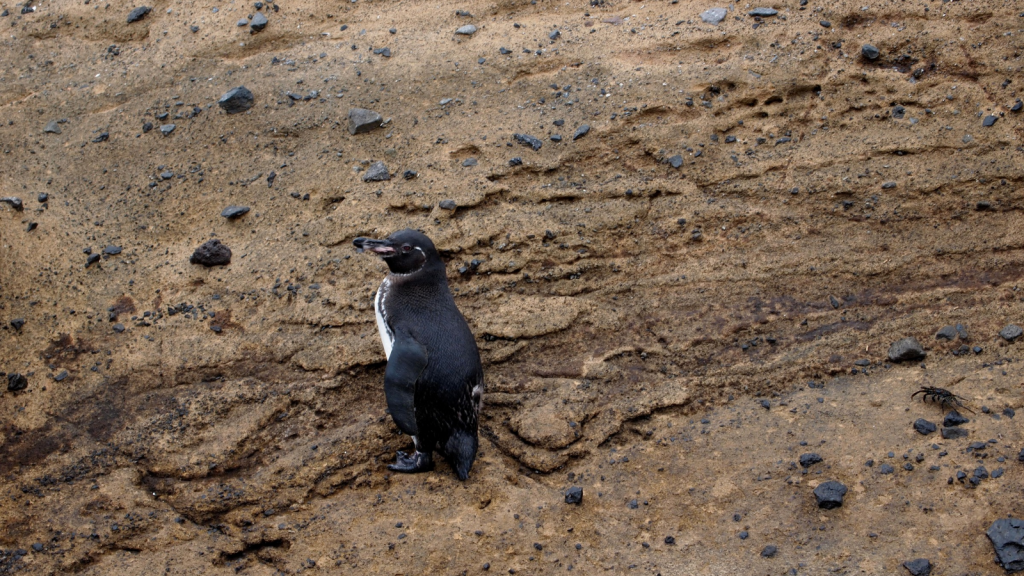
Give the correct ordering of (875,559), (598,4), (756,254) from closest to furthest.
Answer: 1. (875,559)
2. (756,254)
3. (598,4)

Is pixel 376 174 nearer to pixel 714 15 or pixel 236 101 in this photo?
pixel 236 101

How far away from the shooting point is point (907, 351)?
12.3ft

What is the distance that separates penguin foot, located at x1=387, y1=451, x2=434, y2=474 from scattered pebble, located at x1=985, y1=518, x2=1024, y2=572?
82.3 inches

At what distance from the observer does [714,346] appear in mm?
3982

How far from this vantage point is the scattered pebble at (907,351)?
12.3ft

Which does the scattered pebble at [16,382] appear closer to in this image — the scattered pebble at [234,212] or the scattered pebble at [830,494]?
the scattered pebble at [234,212]

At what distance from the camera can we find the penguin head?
357cm

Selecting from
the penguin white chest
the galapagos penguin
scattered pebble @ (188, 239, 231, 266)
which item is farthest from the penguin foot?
scattered pebble @ (188, 239, 231, 266)

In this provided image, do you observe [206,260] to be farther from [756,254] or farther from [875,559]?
[875,559]

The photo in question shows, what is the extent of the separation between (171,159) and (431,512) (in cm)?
286

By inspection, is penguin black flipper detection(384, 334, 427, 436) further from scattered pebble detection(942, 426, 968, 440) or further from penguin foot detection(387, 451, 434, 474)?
scattered pebble detection(942, 426, 968, 440)

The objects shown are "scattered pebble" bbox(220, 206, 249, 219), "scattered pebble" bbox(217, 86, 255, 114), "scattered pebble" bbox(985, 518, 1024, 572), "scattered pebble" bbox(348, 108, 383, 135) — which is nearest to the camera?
"scattered pebble" bbox(985, 518, 1024, 572)

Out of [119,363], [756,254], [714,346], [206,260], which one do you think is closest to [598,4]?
[756,254]

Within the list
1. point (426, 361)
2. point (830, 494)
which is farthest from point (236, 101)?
point (830, 494)
